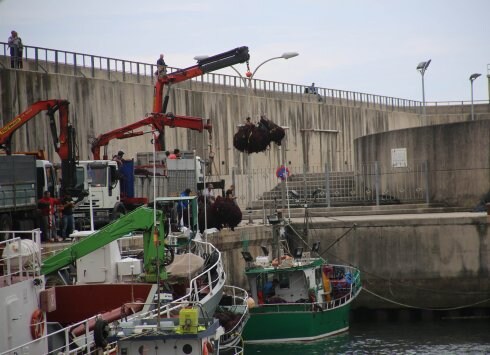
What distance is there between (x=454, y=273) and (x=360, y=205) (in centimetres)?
946

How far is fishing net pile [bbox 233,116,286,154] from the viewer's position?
4041 cm

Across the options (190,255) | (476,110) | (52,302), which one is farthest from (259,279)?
(476,110)

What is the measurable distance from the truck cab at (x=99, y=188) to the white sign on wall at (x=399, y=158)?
14.8 meters

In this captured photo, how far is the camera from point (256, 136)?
133ft

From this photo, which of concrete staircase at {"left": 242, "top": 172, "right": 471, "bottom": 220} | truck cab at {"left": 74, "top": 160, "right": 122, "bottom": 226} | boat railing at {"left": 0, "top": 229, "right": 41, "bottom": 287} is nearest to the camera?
boat railing at {"left": 0, "top": 229, "right": 41, "bottom": 287}

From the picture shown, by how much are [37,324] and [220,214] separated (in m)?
16.9

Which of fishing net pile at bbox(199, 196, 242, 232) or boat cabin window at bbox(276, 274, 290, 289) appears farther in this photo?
fishing net pile at bbox(199, 196, 242, 232)

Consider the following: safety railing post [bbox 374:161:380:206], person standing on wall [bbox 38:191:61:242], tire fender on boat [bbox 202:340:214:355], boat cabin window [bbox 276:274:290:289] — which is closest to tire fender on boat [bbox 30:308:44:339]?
tire fender on boat [bbox 202:340:214:355]

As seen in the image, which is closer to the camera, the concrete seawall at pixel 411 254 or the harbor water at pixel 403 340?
the harbor water at pixel 403 340

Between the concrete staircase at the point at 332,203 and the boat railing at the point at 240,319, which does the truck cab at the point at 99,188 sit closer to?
the boat railing at the point at 240,319

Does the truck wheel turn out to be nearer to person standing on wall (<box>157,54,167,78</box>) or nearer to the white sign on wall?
person standing on wall (<box>157,54,167,78</box>)

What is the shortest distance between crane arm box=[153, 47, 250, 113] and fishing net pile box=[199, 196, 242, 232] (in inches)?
212

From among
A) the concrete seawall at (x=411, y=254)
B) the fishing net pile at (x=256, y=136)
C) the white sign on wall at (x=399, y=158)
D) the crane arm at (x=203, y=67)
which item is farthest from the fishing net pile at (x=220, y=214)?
the white sign on wall at (x=399, y=158)

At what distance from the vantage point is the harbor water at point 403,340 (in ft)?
110
